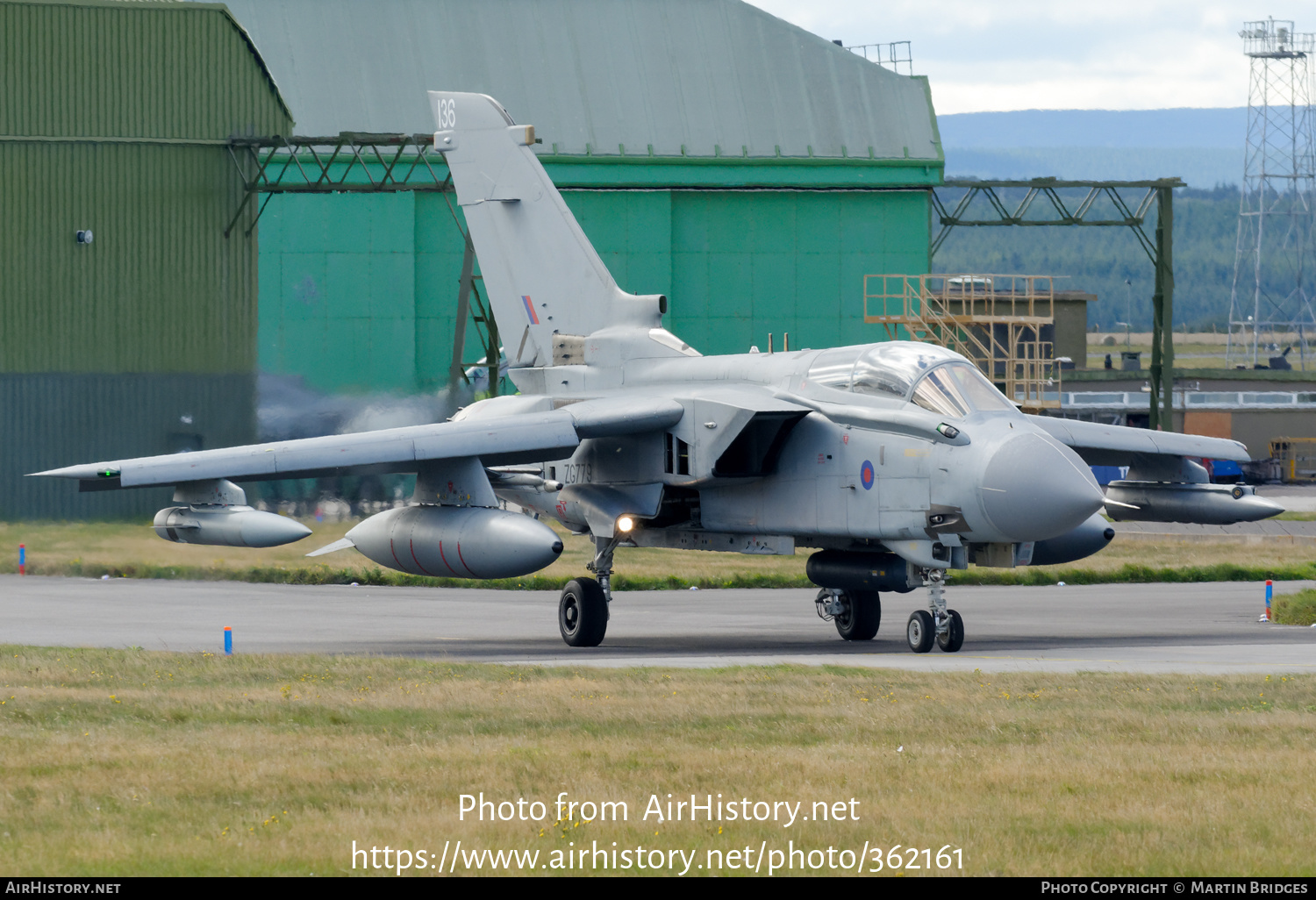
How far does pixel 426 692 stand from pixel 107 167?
83.4 feet

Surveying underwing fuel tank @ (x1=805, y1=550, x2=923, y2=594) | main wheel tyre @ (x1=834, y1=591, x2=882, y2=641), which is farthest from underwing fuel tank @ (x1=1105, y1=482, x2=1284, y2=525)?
underwing fuel tank @ (x1=805, y1=550, x2=923, y2=594)

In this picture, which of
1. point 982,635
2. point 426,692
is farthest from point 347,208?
point 426,692

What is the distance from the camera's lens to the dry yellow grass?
94.2 ft

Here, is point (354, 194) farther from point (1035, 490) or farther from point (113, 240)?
point (1035, 490)

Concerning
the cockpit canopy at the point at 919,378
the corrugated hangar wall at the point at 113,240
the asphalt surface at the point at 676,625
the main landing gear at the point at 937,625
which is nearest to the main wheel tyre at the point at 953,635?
the main landing gear at the point at 937,625

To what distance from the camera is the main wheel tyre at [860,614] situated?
788 inches

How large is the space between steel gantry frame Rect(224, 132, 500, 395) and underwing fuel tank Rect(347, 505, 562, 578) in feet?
53.5

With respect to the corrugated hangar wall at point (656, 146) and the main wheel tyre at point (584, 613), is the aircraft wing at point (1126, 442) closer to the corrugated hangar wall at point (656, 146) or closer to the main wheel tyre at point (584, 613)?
the main wheel tyre at point (584, 613)

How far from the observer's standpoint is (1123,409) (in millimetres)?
65250

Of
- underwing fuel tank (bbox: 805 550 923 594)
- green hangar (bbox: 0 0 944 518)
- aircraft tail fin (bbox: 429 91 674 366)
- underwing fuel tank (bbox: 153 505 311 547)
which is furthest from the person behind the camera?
green hangar (bbox: 0 0 944 518)

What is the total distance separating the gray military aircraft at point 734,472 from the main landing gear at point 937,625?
2 centimetres

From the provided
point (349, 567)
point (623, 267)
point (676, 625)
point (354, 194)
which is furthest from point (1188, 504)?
point (354, 194)

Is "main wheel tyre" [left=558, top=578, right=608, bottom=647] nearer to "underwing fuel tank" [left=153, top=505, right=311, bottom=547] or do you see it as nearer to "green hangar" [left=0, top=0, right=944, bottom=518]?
"underwing fuel tank" [left=153, top=505, right=311, bottom=547]

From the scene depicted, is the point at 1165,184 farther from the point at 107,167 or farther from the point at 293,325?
the point at 107,167
